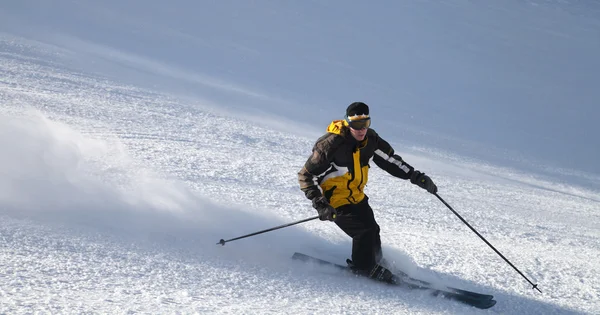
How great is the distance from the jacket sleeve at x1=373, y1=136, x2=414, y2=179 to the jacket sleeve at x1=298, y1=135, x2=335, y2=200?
684 mm

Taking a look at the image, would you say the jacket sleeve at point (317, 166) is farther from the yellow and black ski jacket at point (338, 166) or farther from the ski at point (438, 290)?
the ski at point (438, 290)

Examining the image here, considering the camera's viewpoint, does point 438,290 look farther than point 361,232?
No

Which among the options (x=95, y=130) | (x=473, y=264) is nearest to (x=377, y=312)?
(x=473, y=264)

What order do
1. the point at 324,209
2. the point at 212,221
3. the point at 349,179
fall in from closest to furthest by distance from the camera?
the point at 324,209 < the point at 349,179 < the point at 212,221

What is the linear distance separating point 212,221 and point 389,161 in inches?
68.6

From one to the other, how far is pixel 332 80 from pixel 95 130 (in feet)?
34.0

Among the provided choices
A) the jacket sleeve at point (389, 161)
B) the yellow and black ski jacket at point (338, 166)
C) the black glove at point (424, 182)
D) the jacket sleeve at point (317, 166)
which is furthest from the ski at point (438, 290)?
the jacket sleeve at point (389, 161)

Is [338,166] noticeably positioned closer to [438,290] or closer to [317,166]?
[317,166]

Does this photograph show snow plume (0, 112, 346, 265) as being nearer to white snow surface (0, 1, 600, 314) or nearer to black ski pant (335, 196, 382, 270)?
white snow surface (0, 1, 600, 314)

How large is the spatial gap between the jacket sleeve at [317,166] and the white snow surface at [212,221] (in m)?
0.68

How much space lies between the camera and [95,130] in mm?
8352

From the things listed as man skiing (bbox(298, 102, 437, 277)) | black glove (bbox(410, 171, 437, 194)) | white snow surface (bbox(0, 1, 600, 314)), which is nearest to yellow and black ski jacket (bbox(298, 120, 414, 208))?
man skiing (bbox(298, 102, 437, 277))

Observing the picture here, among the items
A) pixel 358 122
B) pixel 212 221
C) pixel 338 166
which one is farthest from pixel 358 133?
pixel 212 221

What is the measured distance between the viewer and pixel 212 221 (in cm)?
550
